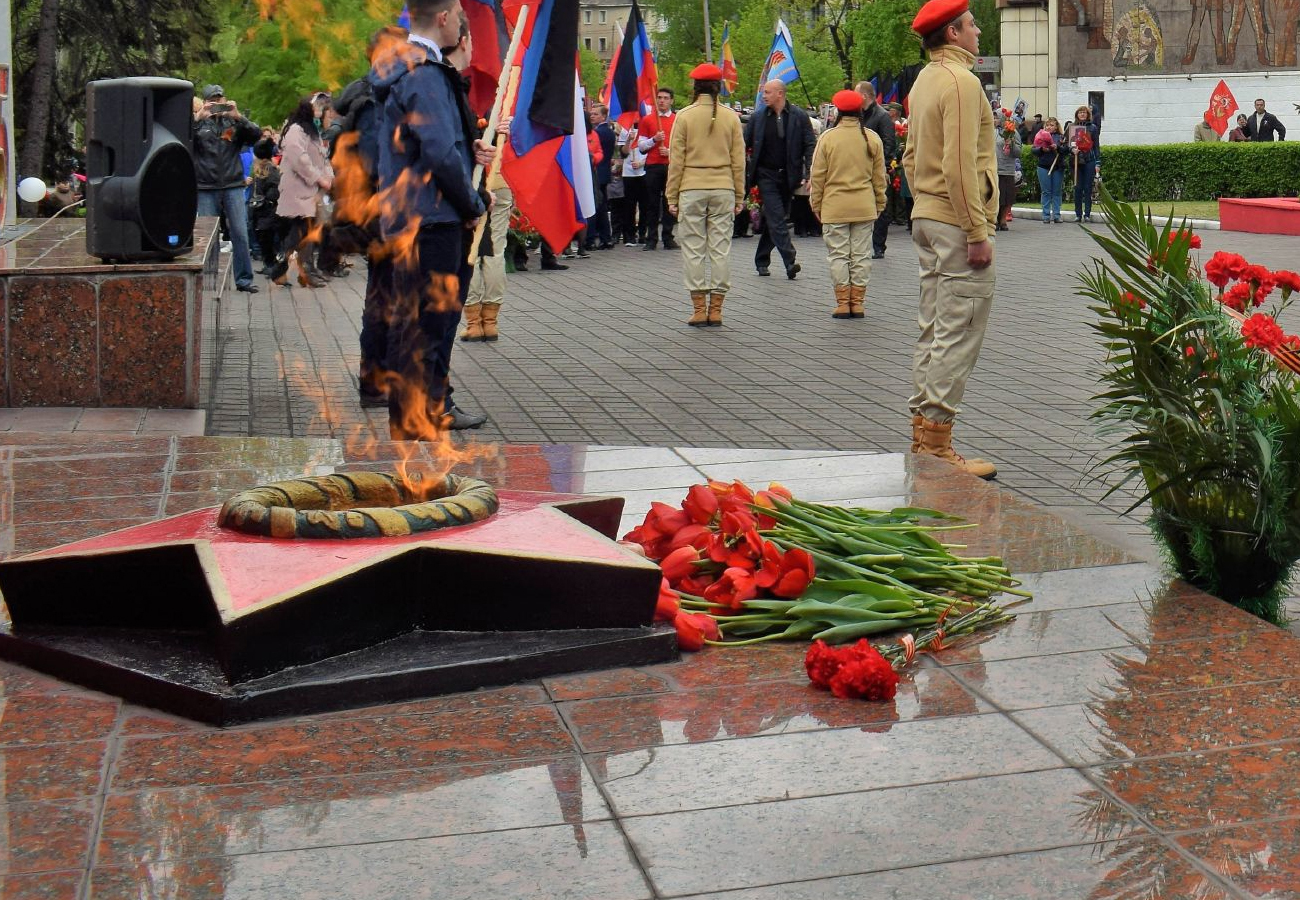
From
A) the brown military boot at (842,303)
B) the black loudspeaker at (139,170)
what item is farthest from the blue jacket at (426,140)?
the brown military boot at (842,303)

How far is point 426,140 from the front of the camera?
7.08 metres

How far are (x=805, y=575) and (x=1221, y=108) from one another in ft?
111

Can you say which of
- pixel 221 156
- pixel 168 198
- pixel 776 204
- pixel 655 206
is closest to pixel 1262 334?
pixel 168 198

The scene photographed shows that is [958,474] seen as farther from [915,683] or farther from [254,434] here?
[254,434]

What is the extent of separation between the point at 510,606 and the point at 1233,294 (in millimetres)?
2377

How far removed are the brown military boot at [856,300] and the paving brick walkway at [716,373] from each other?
24 centimetres

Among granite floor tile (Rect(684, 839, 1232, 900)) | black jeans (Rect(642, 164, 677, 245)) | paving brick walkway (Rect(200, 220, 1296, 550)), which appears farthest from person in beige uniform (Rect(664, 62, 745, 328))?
granite floor tile (Rect(684, 839, 1232, 900))

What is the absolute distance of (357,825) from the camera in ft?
10.0

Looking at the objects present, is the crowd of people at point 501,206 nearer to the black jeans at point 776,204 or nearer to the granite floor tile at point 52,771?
the black jeans at point 776,204

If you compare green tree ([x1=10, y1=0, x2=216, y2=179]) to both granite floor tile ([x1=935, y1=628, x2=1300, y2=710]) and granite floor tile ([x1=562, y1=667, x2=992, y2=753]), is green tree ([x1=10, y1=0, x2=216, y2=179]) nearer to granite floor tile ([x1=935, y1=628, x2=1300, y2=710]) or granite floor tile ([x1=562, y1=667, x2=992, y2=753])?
granite floor tile ([x1=562, y1=667, x2=992, y2=753])

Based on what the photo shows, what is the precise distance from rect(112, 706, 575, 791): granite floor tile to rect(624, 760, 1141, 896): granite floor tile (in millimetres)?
513

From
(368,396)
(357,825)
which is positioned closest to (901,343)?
(368,396)

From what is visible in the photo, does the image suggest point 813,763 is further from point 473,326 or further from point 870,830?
point 473,326

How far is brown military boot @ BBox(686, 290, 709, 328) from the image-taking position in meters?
13.1
